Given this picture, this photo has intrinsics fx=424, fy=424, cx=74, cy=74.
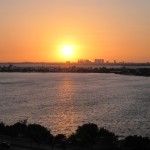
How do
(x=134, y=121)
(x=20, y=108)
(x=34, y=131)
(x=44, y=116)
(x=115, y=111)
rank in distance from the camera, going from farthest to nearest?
1. (x=20, y=108)
2. (x=115, y=111)
3. (x=44, y=116)
4. (x=134, y=121)
5. (x=34, y=131)

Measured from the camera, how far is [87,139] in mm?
25875

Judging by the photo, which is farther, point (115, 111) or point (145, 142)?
point (115, 111)

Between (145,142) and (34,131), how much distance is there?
7357mm

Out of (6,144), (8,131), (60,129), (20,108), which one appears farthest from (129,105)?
(6,144)

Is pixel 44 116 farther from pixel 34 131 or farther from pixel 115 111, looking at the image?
pixel 34 131

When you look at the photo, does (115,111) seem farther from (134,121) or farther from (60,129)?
(60,129)

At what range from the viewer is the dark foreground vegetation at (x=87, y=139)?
24656mm

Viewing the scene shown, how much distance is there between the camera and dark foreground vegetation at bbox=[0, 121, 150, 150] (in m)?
24.7

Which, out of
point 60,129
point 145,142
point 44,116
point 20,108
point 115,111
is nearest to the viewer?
point 145,142

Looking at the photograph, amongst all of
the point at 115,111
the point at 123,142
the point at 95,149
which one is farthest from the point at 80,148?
the point at 115,111

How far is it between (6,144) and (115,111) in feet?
69.0

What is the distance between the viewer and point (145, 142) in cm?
2441

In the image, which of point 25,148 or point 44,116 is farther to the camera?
point 44,116

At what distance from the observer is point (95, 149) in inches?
984
